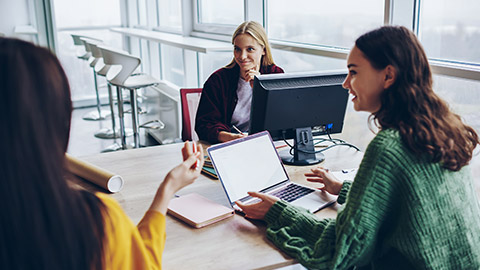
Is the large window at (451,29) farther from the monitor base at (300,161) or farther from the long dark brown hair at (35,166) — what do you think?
the long dark brown hair at (35,166)

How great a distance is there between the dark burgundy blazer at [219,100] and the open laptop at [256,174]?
666 millimetres

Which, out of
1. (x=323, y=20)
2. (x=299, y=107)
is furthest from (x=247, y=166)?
(x=323, y=20)

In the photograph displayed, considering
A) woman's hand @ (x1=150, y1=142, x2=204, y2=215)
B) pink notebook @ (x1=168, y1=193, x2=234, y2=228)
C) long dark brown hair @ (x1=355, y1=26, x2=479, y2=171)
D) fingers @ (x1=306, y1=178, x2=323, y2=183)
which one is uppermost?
long dark brown hair @ (x1=355, y1=26, x2=479, y2=171)

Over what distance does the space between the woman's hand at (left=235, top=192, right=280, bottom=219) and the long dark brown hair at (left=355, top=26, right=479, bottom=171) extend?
1.32 feet

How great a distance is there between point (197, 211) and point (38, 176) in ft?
2.38

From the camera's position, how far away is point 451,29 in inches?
75.3

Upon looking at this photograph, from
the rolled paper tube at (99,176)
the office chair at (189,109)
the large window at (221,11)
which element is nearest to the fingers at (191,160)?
the rolled paper tube at (99,176)

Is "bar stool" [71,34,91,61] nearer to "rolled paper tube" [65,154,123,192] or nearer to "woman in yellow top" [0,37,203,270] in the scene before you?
"rolled paper tube" [65,154,123,192]

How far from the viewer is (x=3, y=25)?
6.14 meters

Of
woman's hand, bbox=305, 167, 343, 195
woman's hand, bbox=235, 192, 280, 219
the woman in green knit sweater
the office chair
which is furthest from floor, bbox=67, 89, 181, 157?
the woman in green knit sweater

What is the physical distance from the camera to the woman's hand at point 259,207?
136 centimetres

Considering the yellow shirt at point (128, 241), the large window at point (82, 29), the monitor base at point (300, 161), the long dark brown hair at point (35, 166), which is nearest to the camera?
the long dark brown hair at point (35, 166)

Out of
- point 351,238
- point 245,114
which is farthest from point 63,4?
point 351,238

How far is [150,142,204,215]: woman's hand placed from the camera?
1058 mm
